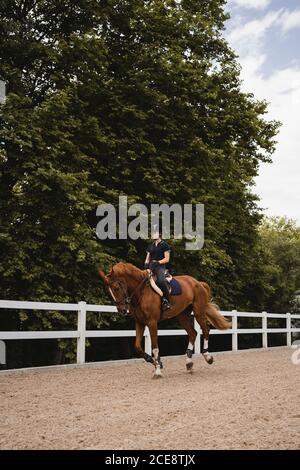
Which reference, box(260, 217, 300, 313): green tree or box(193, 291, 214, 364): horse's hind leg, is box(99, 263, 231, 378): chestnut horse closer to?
box(193, 291, 214, 364): horse's hind leg

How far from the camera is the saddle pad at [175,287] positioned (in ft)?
37.3

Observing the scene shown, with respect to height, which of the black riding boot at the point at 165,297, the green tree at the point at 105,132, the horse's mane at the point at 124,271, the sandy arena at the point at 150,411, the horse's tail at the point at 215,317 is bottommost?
the sandy arena at the point at 150,411

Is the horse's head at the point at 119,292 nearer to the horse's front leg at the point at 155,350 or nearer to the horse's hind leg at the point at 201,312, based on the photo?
the horse's front leg at the point at 155,350

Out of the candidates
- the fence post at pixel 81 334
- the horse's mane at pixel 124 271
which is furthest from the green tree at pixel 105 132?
the horse's mane at pixel 124 271

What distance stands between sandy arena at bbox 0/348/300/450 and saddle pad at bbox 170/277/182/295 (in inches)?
66.3

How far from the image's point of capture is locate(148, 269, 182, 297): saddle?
10.9 m

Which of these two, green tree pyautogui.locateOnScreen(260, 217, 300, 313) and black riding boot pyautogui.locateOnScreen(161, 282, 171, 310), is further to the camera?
green tree pyautogui.locateOnScreen(260, 217, 300, 313)

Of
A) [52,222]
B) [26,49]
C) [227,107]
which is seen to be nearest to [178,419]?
[52,222]

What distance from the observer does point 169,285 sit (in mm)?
11266

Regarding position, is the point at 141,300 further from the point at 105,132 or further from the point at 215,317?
the point at 105,132

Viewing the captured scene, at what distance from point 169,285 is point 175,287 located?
0.24m

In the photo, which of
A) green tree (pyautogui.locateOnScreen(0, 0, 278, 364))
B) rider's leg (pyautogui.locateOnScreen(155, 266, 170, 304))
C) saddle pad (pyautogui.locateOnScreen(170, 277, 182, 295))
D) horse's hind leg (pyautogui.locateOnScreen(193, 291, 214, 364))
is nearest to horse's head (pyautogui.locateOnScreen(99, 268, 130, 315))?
rider's leg (pyautogui.locateOnScreen(155, 266, 170, 304))

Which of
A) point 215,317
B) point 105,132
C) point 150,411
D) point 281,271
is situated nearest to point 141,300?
point 215,317

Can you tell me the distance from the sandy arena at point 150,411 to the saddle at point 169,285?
5.52 ft
